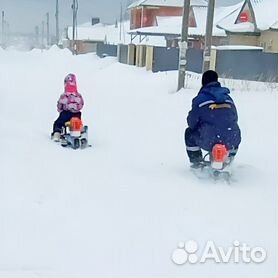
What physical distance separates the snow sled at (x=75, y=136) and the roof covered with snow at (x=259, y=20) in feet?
80.4

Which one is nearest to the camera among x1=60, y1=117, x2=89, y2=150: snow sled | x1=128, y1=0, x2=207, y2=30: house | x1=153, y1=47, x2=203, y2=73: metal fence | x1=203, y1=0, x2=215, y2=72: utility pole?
x1=60, y1=117, x2=89, y2=150: snow sled

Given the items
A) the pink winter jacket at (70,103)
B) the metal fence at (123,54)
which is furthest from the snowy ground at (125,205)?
the metal fence at (123,54)

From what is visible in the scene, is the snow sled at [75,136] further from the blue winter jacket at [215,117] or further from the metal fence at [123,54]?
the metal fence at [123,54]

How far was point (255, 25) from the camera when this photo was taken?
3444 centimetres

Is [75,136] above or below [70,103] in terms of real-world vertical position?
below

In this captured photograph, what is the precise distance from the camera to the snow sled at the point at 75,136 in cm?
859

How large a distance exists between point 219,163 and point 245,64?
59.6 feet

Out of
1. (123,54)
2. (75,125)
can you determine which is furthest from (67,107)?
(123,54)

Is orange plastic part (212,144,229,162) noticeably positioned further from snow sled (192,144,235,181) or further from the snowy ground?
the snowy ground

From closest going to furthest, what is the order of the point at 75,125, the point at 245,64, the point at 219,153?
the point at 219,153, the point at 75,125, the point at 245,64

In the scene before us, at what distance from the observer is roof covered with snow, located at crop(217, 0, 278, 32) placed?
32906mm

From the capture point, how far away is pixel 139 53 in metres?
29.4

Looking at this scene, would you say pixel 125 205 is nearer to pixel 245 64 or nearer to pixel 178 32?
pixel 245 64

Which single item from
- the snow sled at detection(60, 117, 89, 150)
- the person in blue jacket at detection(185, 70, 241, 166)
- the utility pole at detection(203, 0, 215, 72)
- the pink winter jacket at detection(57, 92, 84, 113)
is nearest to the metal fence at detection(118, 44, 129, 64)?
the utility pole at detection(203, 0, 215, 72)
